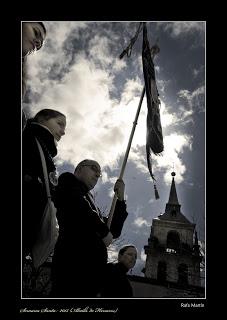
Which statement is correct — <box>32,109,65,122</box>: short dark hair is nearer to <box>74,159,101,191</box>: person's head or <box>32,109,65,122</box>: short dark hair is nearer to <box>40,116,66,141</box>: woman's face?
<box>40,116,66,141</box>: woman's face

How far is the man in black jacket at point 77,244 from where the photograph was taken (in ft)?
11.4

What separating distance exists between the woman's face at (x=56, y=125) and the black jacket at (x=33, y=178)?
0.44ft

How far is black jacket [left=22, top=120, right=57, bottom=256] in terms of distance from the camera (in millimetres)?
3205

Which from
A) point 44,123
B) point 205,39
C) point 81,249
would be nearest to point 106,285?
point 81,249

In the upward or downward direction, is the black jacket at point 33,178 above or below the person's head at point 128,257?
above

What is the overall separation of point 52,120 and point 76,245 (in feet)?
4.63

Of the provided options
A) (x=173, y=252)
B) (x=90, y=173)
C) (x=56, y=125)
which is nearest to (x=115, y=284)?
(x=90, y=173)

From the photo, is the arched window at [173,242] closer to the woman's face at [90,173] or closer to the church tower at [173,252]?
the church tower at [173,252]

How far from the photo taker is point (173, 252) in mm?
25016

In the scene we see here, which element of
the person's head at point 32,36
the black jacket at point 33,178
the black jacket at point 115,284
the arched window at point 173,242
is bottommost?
the arched window at point 173,242

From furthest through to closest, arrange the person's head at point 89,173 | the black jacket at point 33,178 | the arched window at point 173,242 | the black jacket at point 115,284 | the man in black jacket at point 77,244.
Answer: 1. the arched window at point 173,242
2. the person's head at point 89,173
3. the black jacket at point 115,284
4. the man in black jacket at point 77,244
5. the black jacket at point 33,178

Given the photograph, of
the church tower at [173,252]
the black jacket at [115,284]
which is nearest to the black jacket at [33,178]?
the black jacket at [115,284]

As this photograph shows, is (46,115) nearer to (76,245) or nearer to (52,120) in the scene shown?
(52,120)
